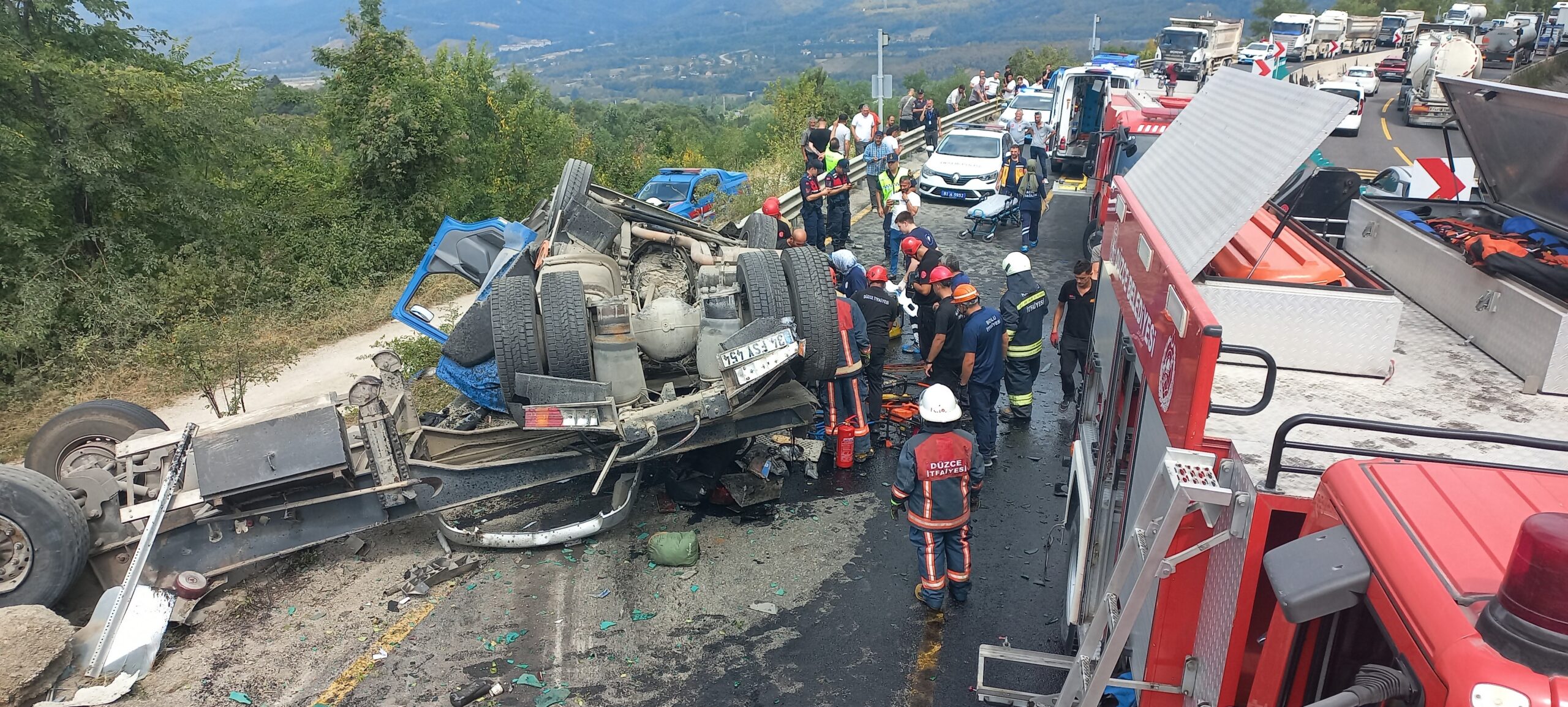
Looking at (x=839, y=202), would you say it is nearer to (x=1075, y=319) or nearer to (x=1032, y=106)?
(x=1075, y=319)

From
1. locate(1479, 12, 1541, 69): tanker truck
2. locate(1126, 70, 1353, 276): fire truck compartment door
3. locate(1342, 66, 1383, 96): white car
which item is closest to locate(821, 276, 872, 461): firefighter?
locate(1126, 70, 1353, 276): fire truck compartment door

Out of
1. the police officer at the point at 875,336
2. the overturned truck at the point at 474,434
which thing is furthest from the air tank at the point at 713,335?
the police officer at the point at 875,336

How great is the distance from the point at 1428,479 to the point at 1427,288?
9.79ft

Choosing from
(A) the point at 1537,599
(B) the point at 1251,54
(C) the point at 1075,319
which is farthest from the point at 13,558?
(B) the point at 1251,54

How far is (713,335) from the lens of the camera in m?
6.31

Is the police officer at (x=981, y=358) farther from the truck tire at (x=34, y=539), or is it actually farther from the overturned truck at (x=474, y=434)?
the truck tire at (x=34, y=539)

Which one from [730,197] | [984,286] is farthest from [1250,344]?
[730,197]

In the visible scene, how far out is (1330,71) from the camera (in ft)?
91.7

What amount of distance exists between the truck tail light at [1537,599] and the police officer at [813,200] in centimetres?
1094

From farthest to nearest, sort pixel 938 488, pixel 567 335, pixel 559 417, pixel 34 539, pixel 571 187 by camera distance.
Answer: pixel 571 187, pixel 567 335, pixel 559 417, pixel 938 488, pixel 34 539

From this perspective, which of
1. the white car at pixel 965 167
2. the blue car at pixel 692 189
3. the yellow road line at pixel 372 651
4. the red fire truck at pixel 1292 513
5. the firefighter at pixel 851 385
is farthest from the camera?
the white car at pixel 965 167

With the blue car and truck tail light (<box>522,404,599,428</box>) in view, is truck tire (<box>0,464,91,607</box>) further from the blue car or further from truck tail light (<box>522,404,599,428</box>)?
the blue car

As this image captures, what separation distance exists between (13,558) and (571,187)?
4.69 metres

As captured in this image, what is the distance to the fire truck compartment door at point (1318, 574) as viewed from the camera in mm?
1986
